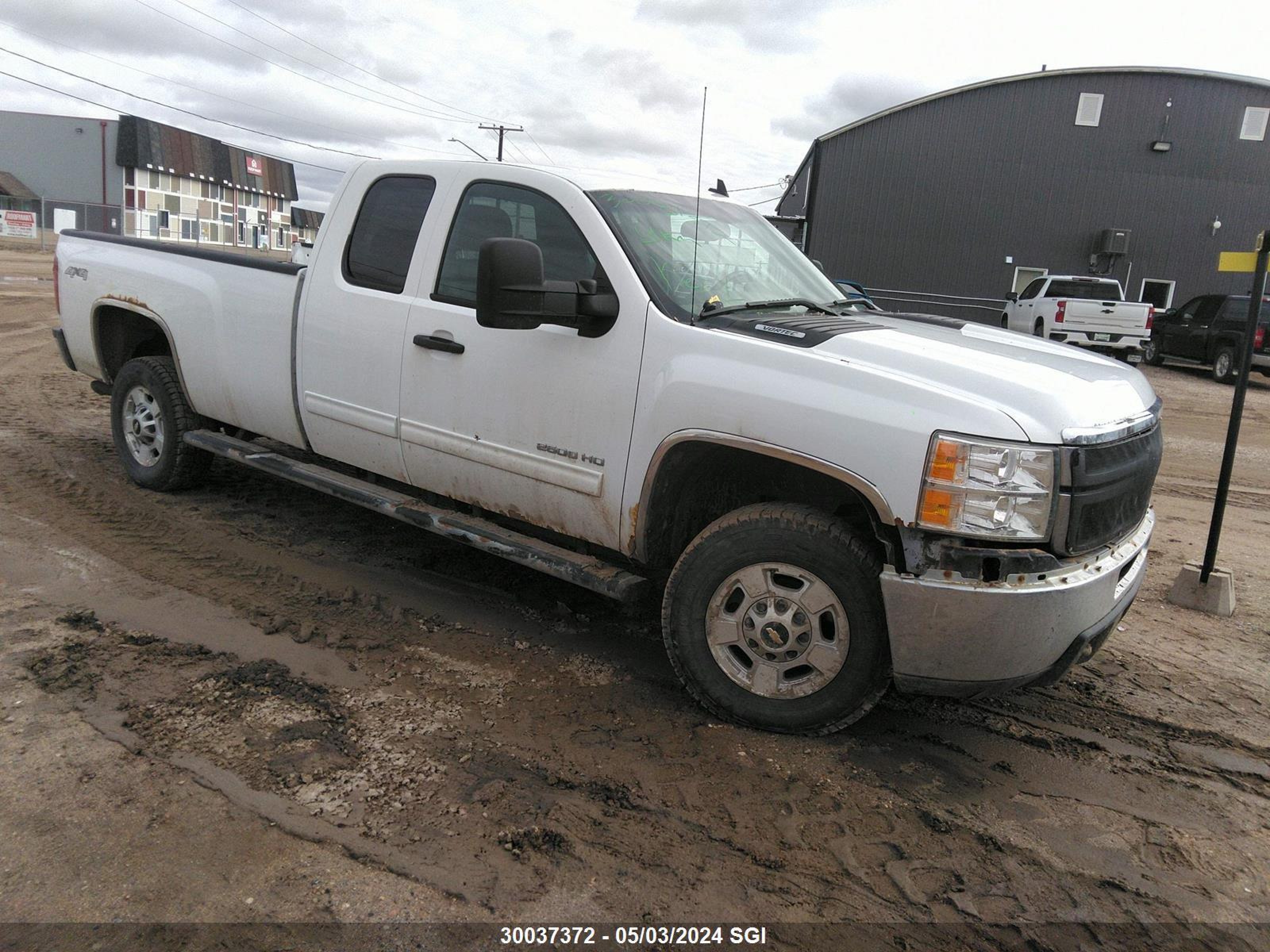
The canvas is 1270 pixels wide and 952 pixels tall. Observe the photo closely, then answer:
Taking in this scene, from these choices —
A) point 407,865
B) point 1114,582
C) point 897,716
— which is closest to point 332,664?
point 407,865

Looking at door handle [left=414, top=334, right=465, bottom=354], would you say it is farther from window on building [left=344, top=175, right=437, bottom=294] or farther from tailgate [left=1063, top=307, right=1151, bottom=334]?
tailgate [left=1063, top=307, right=1151, bottom=334]

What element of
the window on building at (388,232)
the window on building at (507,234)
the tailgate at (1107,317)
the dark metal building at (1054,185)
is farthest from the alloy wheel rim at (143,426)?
the dark metal building at (1054,185)

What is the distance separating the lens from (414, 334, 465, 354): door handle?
13.2ft

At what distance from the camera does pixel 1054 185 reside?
27.4 m

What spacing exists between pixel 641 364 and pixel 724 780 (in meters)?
1.53

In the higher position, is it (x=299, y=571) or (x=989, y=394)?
(x=989, y=394)

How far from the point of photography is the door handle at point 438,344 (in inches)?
159

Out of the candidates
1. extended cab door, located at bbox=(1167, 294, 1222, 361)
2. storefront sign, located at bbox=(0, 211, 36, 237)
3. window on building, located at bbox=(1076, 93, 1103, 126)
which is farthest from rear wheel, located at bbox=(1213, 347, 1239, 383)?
storefront sign, located at bbox=(0, 211, 36, 237)

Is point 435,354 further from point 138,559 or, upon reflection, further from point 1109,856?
point 1109,856

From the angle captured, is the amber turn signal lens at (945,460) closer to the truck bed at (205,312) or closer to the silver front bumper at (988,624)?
the silver front bumper at (988,624)

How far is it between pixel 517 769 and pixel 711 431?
4.40 ft

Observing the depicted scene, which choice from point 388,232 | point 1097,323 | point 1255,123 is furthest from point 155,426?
point 1255,123

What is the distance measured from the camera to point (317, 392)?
468cm

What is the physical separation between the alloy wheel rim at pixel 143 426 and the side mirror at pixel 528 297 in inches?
128
